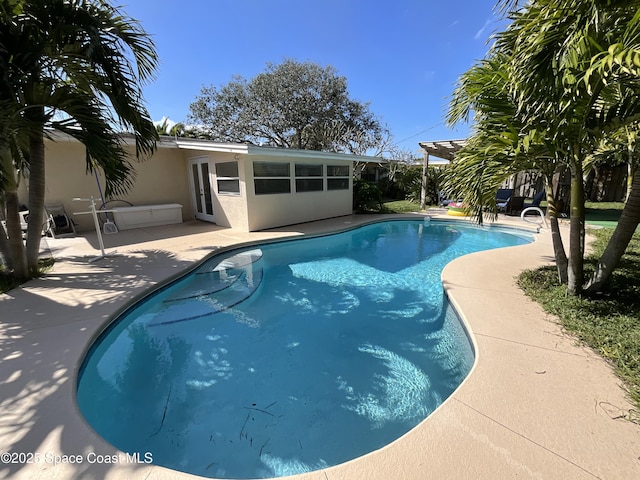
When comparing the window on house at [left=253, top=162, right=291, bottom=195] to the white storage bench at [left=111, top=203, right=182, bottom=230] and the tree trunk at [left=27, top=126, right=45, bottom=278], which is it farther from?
the tree trunk at [left=27, top=126, right=45, bottom=278]

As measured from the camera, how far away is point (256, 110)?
890 inches

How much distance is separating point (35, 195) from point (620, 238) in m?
9.30

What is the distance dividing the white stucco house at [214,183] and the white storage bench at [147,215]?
31mm

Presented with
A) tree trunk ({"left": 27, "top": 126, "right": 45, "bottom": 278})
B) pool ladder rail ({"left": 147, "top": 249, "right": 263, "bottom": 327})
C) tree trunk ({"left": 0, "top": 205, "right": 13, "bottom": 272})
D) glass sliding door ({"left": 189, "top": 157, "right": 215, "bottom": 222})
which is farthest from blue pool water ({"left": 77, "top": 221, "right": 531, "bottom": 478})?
glass sliding door ({"left": 189, "top": 157, "right": 215, "bottom": 222})

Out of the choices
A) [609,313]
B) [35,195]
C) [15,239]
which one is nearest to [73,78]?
[35,195]

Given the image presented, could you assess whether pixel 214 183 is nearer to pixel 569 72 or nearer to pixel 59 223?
pixel 59 223

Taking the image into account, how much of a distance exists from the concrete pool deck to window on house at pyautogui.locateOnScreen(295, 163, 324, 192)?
24.9ft

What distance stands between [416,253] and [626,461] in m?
Answer: 6.81

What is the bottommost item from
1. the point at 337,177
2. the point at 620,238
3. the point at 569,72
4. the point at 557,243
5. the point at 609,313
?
the point at 609,313

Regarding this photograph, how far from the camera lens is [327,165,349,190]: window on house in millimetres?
12344

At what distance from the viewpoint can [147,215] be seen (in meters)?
10.3

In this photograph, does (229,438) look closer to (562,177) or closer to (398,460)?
(398,460)

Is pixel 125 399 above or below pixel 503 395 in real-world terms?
below

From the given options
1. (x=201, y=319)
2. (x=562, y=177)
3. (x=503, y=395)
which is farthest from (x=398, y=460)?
(x=562, y=177)
